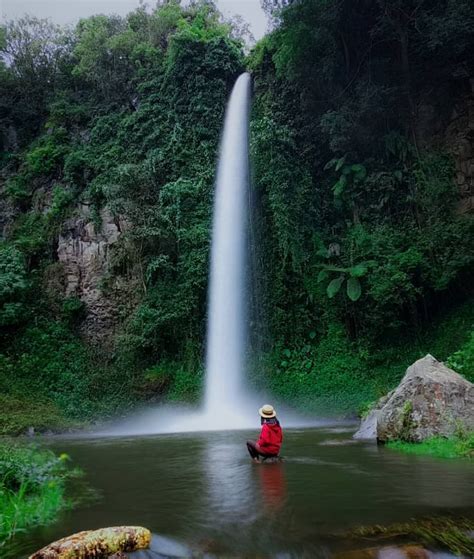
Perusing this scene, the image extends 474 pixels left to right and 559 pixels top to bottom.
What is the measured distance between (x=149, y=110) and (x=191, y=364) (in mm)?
11401

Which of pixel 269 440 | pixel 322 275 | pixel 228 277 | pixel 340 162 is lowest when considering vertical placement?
pixel 269 440

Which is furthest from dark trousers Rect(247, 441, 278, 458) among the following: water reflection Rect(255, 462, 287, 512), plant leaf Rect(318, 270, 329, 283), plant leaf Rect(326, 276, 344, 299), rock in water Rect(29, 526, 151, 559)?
plant leaf Rect(318, 270, 329, 283)

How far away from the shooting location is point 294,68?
62.6ft

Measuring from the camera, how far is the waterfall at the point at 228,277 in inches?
674

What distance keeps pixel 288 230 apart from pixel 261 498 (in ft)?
45.2

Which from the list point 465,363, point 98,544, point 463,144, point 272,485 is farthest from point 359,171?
point 98,544

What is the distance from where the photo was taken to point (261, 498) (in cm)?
510

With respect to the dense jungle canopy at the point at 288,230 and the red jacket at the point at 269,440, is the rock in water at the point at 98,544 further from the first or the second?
the dense jungle canopy at the point at 288,230

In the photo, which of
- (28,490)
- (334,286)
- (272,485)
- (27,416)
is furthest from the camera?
(334,286)

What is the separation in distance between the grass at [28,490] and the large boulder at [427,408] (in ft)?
17.4

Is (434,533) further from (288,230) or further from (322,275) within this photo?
(288,230)

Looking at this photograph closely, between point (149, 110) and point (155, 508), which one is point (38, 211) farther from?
point (155, 508)

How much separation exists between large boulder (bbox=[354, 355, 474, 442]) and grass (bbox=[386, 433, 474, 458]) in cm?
18

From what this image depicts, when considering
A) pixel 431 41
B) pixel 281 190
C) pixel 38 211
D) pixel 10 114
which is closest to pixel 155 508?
pixel 281 190
